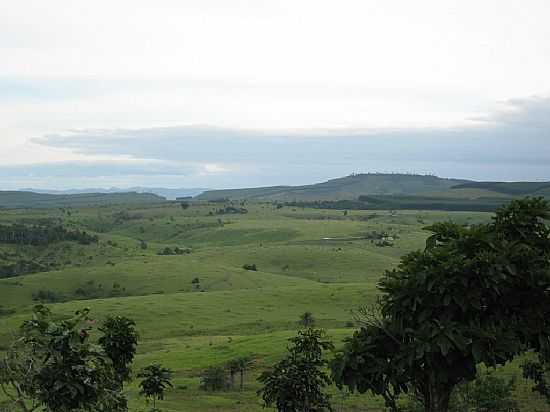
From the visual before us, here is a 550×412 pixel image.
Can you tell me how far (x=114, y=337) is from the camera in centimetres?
3212

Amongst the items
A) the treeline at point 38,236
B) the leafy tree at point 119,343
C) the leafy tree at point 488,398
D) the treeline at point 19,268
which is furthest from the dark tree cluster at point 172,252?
the leafy tree at point 488,398

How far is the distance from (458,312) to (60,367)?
31.0ft

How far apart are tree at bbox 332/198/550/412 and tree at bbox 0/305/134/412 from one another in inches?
232

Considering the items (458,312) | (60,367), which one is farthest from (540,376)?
(60,367)

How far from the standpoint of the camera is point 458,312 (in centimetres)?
1528

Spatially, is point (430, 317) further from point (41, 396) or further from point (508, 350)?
point (41, 396)

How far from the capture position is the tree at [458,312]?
1467 centimetres

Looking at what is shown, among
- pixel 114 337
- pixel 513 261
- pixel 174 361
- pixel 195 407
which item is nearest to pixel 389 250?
pixel 174 361

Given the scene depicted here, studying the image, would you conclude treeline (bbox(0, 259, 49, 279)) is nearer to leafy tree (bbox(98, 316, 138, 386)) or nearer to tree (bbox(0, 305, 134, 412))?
leafy tree (bbox(98, 316, 138, 386))

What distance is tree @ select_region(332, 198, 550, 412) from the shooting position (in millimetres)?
14672

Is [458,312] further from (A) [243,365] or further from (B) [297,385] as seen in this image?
(A) [243,365]

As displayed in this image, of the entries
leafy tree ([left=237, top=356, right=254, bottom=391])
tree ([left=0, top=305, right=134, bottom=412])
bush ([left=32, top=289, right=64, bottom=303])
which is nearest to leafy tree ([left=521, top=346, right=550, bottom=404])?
leafy tree ([left=237, top=356, right=254, bottom=391])

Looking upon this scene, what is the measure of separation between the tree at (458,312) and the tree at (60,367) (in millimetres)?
5881

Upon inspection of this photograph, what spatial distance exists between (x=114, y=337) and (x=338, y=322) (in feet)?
177
